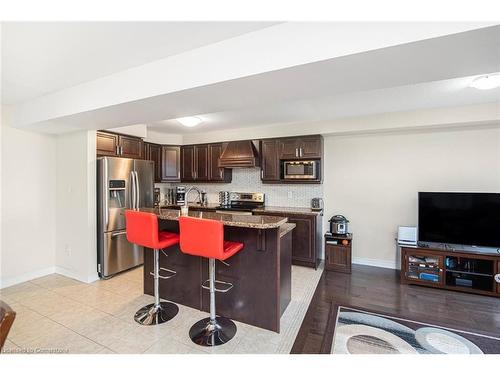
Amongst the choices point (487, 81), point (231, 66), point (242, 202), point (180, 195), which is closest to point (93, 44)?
point (231, 66)

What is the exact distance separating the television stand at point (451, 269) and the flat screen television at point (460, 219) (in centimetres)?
19

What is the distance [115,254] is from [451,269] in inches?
189

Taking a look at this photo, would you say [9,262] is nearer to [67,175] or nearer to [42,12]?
[67,175]

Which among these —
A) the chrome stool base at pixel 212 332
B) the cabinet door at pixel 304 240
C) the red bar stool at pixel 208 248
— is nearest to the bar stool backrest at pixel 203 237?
the red bar stool at pixel 208 248

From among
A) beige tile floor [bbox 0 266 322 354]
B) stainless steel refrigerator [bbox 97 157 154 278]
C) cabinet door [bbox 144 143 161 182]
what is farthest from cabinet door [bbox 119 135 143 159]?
beige tile floor [bbox 0 266 322 354]

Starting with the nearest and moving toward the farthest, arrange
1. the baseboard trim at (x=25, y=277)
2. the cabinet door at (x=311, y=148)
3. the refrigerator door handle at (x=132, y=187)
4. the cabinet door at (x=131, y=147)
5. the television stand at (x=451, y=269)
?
the television stand at (x=451, y=269), the baseboard trim at (x=25, y=277), the refrigerator door handle at (x=132, y=187), the cabinet door at (x=131, y=147), the cabinet door at (x=311, y=148)

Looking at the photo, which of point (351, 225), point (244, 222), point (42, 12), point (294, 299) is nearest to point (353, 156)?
point (351, 225)

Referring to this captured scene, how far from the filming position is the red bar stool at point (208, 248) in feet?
6.62

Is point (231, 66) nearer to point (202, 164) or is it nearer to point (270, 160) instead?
point (270, 160)

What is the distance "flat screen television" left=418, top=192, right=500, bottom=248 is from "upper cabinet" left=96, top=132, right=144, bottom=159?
4603 millimetres

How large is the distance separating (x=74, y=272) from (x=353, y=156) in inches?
193

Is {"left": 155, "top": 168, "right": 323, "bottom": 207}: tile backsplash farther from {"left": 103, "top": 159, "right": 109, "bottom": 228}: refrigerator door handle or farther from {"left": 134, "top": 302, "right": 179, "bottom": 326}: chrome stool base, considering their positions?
{"left": 134, "top": 302, "right": 179, "bottom": 326}: chrome stool base

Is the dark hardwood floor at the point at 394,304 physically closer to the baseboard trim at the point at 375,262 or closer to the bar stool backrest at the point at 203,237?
the baseboard trim at the point at 375,262

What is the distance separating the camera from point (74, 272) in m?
3.59
